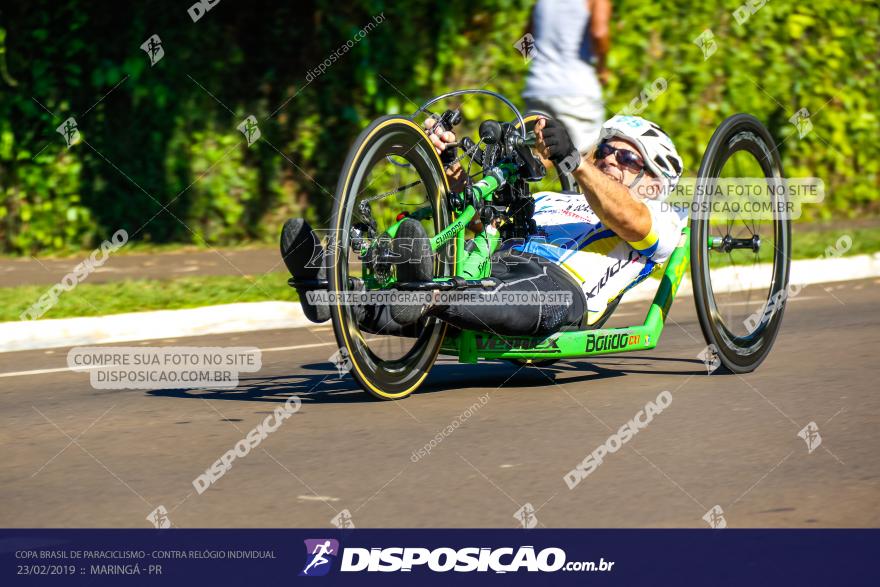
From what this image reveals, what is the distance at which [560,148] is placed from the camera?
6.03 m

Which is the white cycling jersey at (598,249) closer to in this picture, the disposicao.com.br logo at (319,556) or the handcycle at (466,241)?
the handcycle at (466,241)

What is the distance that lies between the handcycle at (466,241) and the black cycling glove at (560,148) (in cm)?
23

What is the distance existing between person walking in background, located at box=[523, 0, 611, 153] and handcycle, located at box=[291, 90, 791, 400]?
8.77ft

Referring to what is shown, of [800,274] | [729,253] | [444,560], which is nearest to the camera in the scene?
[444,560]

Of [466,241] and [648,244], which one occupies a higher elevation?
[466,241]

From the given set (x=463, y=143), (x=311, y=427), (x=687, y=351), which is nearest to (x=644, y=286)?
(x=687, y=351)

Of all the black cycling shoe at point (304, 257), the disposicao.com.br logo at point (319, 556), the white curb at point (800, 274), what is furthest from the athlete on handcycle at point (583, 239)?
the white curb at point (800, 274)

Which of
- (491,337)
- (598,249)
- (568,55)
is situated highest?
(568,55)

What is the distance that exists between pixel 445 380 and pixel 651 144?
1.49 metres

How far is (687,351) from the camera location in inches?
314

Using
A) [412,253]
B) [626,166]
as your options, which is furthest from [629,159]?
[412,253]

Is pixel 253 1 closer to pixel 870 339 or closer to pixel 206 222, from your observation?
pixel 206 222

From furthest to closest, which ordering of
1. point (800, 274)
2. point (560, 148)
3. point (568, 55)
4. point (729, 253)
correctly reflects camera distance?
point (800, 274) → point (568, 55) → point (729, 253) → point (560, 148)

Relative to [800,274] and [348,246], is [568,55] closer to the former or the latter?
[800,274]
